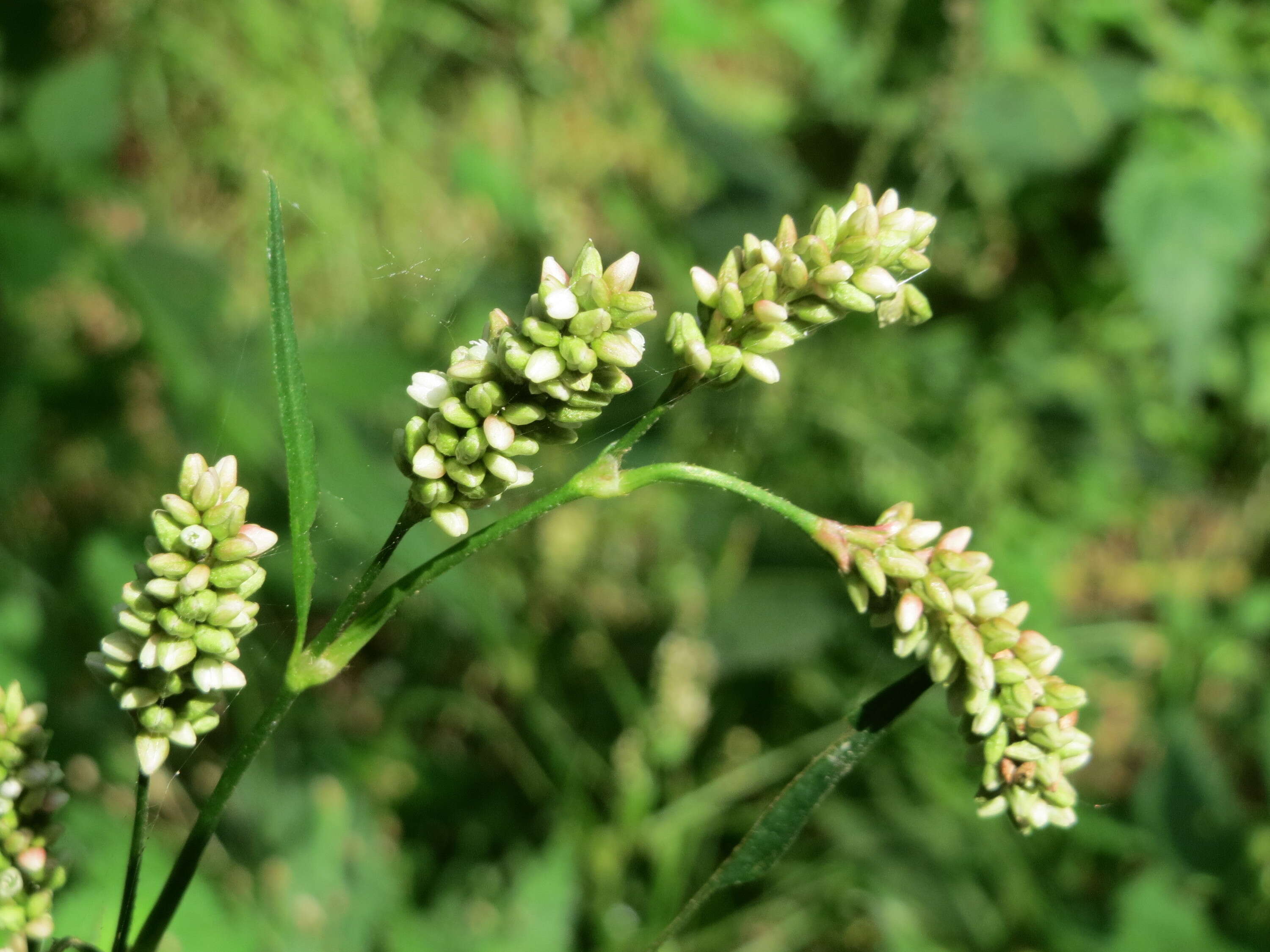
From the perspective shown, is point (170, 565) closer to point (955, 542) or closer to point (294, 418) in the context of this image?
point (294, 418)

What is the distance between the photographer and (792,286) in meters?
0.64

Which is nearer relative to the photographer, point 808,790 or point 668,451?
point 808,790

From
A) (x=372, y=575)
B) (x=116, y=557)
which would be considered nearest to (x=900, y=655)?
(x=372, y=575)

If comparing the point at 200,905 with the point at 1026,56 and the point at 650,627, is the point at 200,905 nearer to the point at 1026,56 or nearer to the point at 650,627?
the point at 650,627

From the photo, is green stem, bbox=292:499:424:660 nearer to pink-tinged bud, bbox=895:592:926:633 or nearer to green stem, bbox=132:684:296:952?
green stem, bbox=132:684:296:952

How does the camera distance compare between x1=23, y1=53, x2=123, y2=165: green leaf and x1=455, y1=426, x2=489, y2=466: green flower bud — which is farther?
x1=23, y1=53, x2=123, y2=165: green leaf

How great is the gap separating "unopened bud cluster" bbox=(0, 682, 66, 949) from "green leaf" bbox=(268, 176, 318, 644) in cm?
21

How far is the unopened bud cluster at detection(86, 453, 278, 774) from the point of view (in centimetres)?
59

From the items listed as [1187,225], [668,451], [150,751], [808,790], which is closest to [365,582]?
[150,751]

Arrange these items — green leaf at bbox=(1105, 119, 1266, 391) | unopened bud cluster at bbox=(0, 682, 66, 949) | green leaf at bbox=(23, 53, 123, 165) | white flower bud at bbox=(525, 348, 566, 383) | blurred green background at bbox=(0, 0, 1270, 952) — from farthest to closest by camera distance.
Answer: green leaf at bbox=(23, 53, 123, 165), green leaf at bbox=(1105, 119, 1266, 391), blurred green background at bbox=(0, 0, 1270, 952), unopened bud cluster at bbox=(0, 682, 66, 949), white flower bud at bbox=(525, 348, 566, 383)

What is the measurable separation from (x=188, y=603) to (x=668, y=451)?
164 cm

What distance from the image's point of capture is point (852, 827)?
1994mm

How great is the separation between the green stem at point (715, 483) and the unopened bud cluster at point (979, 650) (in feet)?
0.08

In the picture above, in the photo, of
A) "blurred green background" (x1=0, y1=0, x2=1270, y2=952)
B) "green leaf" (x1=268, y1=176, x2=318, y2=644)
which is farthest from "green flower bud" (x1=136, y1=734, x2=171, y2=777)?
"blurred green background" (x1=0, y1=0, x2=1270, y2=952)
